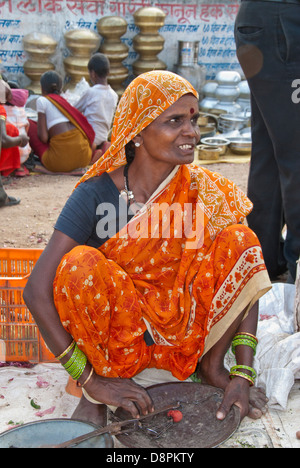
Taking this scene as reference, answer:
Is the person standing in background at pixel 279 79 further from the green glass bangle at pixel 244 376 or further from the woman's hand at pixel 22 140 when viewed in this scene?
the woman's hand at pixel 22 140

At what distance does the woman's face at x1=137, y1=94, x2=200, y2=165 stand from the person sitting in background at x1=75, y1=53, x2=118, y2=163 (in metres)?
4.32

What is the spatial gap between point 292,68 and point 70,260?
1747 millimetres

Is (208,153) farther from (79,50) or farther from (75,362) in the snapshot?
(75,362)

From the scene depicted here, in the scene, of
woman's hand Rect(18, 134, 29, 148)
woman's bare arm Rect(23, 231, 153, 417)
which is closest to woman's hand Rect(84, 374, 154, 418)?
woman's bare arm Rect(23, 231, 153, 417)

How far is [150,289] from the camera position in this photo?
7.34 feet

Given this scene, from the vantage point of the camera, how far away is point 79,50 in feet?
25.0

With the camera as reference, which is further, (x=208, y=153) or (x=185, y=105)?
(x=208, y=153)

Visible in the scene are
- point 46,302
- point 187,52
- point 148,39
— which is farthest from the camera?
point 187,52

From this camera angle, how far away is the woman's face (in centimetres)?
216

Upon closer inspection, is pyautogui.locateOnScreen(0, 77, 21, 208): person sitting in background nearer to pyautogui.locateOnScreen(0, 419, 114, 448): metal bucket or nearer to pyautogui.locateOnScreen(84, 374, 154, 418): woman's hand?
pyautogui.locateOnScreen(84, 374, 154, 418): woman's hand

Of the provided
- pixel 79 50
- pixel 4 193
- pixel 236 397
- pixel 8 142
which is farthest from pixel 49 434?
pixel 79 50

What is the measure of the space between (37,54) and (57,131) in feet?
7.25

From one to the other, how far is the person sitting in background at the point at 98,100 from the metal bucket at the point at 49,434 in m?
4.85
